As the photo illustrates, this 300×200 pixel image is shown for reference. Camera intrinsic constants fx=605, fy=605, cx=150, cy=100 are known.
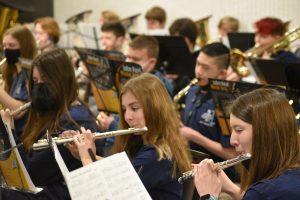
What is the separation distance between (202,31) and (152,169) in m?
4.75

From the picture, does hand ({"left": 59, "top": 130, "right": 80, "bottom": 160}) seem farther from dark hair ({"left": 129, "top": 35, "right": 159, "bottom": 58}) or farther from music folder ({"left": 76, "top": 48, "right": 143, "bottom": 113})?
dark hair ({"left": 129, "top": 35, "right": 159, "bottom": 58})

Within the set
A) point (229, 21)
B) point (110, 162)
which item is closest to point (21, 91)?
point (110, 162)

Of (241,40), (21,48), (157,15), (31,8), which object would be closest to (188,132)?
(21,48)

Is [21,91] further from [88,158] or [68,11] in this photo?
[68,11]

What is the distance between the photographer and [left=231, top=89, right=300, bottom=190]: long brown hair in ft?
7.27

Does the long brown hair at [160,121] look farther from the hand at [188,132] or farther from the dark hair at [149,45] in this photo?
the dark hair at [149,45]

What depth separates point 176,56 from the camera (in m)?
5.12

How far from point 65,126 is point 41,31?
11.2ft

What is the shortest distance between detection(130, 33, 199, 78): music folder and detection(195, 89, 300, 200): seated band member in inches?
106

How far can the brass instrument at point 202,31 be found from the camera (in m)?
7.21

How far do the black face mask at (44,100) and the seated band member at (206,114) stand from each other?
89 centimetres

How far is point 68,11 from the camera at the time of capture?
31.4 ft

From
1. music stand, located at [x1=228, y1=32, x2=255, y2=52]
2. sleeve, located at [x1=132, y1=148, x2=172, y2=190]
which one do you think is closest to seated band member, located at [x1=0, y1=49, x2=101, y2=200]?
sleeve, located at [x1=132, y1=148, x2=172, y2=190]

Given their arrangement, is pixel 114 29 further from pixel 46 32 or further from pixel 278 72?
pixel 278 72
